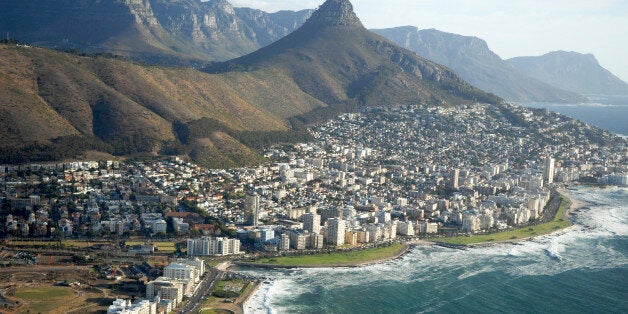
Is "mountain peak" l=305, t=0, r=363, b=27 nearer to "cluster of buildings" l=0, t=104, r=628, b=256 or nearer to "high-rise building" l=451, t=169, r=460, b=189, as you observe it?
"cluster of buildings" l=0, t=104, r=628, b=256

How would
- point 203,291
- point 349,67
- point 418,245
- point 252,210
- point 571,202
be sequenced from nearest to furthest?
point 203,291 < point 418,245 < point 252,210 < point 571,202 < point 349,67

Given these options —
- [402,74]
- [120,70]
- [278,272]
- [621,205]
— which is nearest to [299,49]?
[402,74]

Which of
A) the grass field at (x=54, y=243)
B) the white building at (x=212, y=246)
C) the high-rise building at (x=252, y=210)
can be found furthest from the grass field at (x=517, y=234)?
the grass field at (x=54, y=243)

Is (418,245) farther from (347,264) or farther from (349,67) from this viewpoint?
(349,67)

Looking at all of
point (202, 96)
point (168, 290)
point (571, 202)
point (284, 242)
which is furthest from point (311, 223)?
point (202, 96)

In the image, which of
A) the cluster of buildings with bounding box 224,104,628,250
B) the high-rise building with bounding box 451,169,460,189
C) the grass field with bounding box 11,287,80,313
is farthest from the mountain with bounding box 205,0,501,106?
the grass field with bounding box 11,287,80,313

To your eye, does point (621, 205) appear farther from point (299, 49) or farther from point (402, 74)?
point (299, 49)
